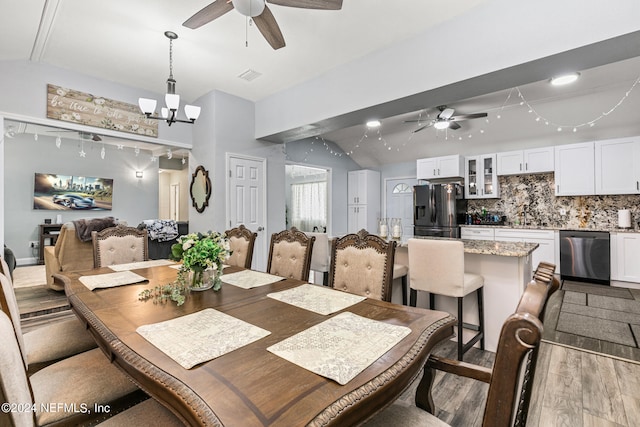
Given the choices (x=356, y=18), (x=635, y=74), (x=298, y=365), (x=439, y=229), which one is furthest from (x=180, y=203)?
(x=635, y=74)

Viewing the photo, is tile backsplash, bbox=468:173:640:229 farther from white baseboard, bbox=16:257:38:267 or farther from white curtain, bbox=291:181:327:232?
white baseboard, bbox=16:257:38:267

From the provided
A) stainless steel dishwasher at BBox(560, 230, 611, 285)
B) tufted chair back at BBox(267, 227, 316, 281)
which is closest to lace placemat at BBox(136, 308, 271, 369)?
tufted chair back at BBox(267, 227, 316, 281)

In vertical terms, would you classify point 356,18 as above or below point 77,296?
above

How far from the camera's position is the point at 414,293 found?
105 inches

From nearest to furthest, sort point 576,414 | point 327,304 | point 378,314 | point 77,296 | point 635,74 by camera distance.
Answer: point 378,314 → point 327,304 → point 77,296 → point 576,414 → point 635,74

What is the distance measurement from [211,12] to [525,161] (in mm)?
5530

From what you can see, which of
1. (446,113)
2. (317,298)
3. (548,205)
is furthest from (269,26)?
(548,205)

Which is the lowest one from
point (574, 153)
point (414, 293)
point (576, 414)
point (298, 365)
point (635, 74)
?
point (576, 414)

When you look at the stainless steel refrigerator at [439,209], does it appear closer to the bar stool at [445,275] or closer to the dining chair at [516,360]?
the bar stool at [445,275]

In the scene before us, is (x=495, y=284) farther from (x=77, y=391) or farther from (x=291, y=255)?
(x=77, y=391)

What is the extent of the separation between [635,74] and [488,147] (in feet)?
7.61

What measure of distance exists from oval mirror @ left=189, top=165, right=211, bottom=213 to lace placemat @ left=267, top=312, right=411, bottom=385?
12.2 feet

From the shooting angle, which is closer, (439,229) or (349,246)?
(349,246)

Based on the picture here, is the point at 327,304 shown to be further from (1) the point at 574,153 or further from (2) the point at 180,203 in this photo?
(2) the point at 180,203
